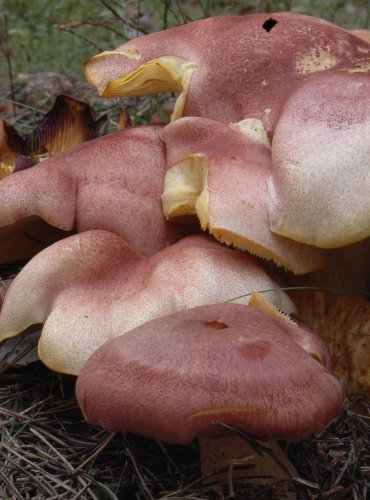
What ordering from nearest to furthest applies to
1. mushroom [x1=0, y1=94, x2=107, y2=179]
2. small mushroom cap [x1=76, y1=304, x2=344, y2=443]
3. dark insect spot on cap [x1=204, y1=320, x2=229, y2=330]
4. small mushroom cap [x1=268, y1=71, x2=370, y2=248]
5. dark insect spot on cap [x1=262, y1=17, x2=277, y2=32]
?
small mushroom cap [x1=76, y1=304, x2=344, y2=443] → dark insect spot on cap [x1=204, y1=320, x2=229, y2=330] → small mushroom cap [x1=268, y1=71, x2=370, y2=248] → dark insect spot on cap [x1=262, y1=17, x2=277, y2=32] → mushroom [x1=0, y1=94, x2=107, y2=179]

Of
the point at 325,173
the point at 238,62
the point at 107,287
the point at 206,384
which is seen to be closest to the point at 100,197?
the point at 107,287

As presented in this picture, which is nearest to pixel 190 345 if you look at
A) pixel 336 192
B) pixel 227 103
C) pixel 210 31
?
pixel 336 192

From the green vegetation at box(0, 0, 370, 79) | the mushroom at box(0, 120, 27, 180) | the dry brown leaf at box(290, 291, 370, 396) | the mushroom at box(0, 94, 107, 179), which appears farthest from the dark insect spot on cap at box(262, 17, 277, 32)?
the green vegetation at box(0, 0, 370, 79)

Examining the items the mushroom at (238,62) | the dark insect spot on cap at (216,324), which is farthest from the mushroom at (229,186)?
the dark insect spot on cap at (216,324)

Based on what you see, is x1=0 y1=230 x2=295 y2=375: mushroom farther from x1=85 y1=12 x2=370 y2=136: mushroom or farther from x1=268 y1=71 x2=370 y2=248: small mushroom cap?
x1=85 y1=12 x2=370 y2=136: mushroom

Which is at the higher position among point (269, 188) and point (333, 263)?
point (269, 188)

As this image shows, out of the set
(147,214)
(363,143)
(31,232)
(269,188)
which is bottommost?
(31,232)

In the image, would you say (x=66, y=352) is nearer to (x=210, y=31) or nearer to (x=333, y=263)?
(x=333, y=263)
